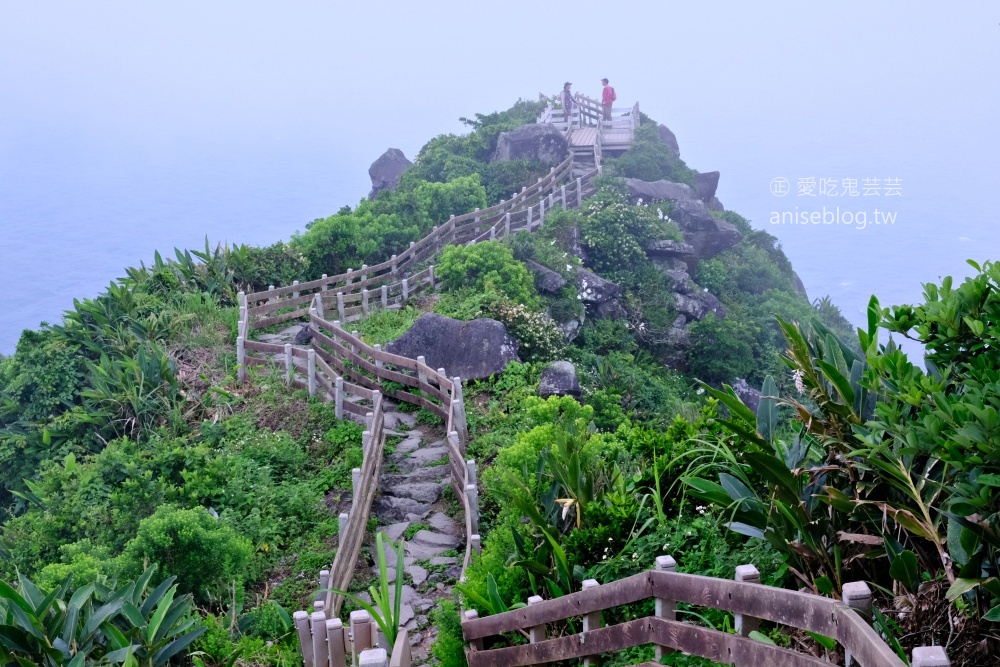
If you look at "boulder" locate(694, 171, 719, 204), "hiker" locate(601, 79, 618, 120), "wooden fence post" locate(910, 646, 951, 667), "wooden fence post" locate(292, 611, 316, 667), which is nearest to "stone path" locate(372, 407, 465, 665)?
"wooden fence post" locate(292, 611, 316, 667)

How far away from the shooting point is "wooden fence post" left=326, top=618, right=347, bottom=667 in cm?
649

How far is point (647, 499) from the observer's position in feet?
20.8

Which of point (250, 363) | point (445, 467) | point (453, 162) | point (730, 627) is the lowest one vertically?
point (730, 627)

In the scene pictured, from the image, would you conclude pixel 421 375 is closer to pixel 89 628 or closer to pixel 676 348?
pixel 89 628

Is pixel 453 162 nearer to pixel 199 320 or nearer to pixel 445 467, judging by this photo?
pixel 199 320

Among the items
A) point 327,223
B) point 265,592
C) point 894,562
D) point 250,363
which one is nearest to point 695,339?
point 327,223

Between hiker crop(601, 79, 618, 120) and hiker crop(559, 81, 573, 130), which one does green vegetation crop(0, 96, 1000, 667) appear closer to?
hiker crop(559, 81, 573, 130)

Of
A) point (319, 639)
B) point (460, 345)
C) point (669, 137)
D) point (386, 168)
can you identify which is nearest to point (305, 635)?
point (319, 639)

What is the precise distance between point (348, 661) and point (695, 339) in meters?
18.6

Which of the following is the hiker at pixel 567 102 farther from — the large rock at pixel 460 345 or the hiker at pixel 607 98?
the large rock at pixel 460 345

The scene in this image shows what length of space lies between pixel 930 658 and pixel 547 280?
18.7m

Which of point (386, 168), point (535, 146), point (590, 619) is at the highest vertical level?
point (386, 168)

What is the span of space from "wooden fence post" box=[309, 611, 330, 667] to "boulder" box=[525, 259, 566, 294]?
15.0 m

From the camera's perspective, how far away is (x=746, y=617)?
3.97m
